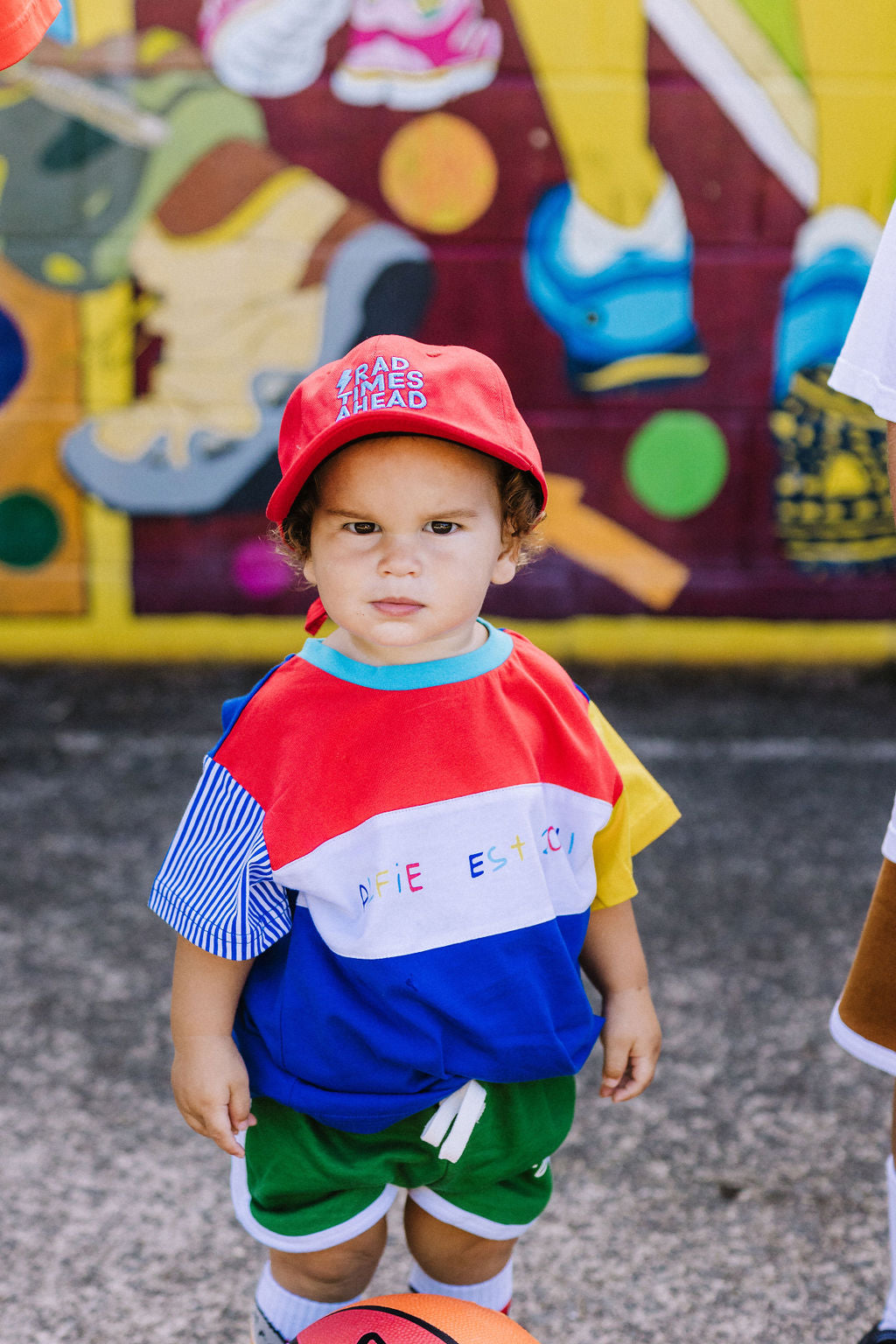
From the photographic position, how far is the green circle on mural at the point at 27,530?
5.01m

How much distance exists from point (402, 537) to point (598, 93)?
3927mm

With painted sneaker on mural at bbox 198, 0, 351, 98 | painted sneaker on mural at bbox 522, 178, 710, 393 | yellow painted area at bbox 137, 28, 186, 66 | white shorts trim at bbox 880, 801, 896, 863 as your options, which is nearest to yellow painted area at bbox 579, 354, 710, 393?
painted sneaker on mural at bbox 522, 178, 710, 393

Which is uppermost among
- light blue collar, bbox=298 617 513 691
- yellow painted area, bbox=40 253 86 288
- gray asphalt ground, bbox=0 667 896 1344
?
light blue collar, bbox=298 617 513 691

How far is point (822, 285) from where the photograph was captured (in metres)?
4.91

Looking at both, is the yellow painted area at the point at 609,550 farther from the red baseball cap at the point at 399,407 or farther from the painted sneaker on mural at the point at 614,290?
the red baseball cap at the point at 399,407

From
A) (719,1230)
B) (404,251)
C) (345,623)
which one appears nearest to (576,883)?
(345,623)

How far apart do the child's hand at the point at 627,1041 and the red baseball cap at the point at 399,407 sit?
0.61m

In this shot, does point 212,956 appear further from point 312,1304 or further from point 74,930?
point 74,930

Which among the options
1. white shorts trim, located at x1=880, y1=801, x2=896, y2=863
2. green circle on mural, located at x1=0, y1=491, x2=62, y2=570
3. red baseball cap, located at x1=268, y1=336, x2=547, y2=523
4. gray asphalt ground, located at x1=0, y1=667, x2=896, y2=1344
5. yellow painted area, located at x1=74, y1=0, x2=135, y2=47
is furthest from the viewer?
green circle on mural, located at x1=0, y1=491, x2=62, y2=570

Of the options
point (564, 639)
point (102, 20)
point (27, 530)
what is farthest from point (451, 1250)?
point (102, 20)

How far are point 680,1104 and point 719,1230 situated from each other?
34 centimetres

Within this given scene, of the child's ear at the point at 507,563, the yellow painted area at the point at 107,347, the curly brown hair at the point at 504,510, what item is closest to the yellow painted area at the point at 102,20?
the yellow painted area at the point at 107,347

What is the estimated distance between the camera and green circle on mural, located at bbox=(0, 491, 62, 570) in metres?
5.01

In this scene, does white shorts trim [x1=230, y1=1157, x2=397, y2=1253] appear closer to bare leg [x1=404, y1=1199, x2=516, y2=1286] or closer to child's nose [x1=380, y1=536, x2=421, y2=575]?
bare leg [x1=404, y1=1199, x2=516, y2=1286]
